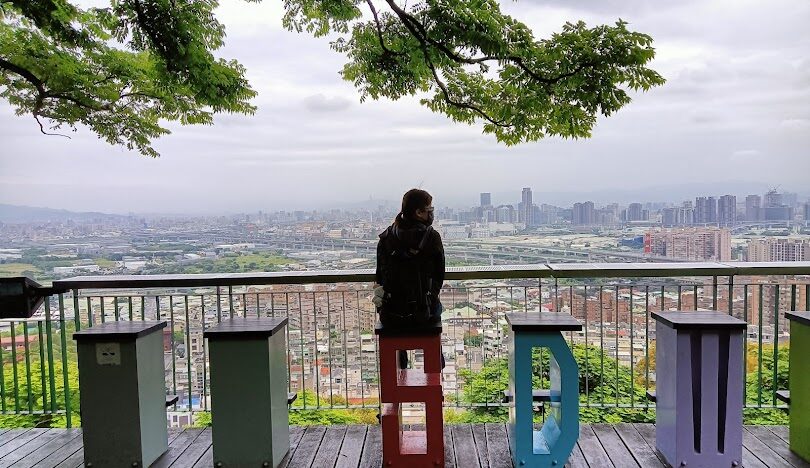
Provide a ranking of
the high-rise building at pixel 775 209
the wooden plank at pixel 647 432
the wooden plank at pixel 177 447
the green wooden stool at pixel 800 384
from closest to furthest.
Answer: the green wooden stool at pixel 800 384
the wooden plank at pixel 177 447
the wooden plank at pixel 647 432
the high-rise building at pixel 775 209

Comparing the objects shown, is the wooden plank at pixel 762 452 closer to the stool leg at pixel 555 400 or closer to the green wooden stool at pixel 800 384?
the green wooden stool at pixel 800 384

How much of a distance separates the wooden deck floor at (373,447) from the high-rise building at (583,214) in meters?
2.55

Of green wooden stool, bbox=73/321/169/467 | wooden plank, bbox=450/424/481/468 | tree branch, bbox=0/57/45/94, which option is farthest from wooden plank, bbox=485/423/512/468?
tree branch, bbox=0/57/45/94

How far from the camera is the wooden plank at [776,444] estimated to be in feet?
10.0

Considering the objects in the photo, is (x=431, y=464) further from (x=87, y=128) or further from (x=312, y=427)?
(x=87, y=128)

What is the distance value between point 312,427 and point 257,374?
1051mm

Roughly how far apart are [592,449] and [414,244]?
1.85m

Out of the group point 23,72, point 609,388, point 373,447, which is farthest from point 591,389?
point 23,72

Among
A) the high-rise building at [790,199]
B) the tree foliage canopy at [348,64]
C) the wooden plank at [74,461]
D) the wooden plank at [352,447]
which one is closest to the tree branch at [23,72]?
the tree foliage canopy at [348,64]

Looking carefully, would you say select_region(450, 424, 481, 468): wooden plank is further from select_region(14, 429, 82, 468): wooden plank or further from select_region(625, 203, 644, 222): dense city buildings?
select_region(625, 203, 644, 222): dense city buildings

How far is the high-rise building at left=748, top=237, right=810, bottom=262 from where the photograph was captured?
3.97 m

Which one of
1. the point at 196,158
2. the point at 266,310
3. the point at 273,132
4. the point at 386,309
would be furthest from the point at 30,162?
the point at 386,309

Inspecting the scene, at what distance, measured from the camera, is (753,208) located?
557 centimetres

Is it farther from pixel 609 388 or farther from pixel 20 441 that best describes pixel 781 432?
pixel 20 441
